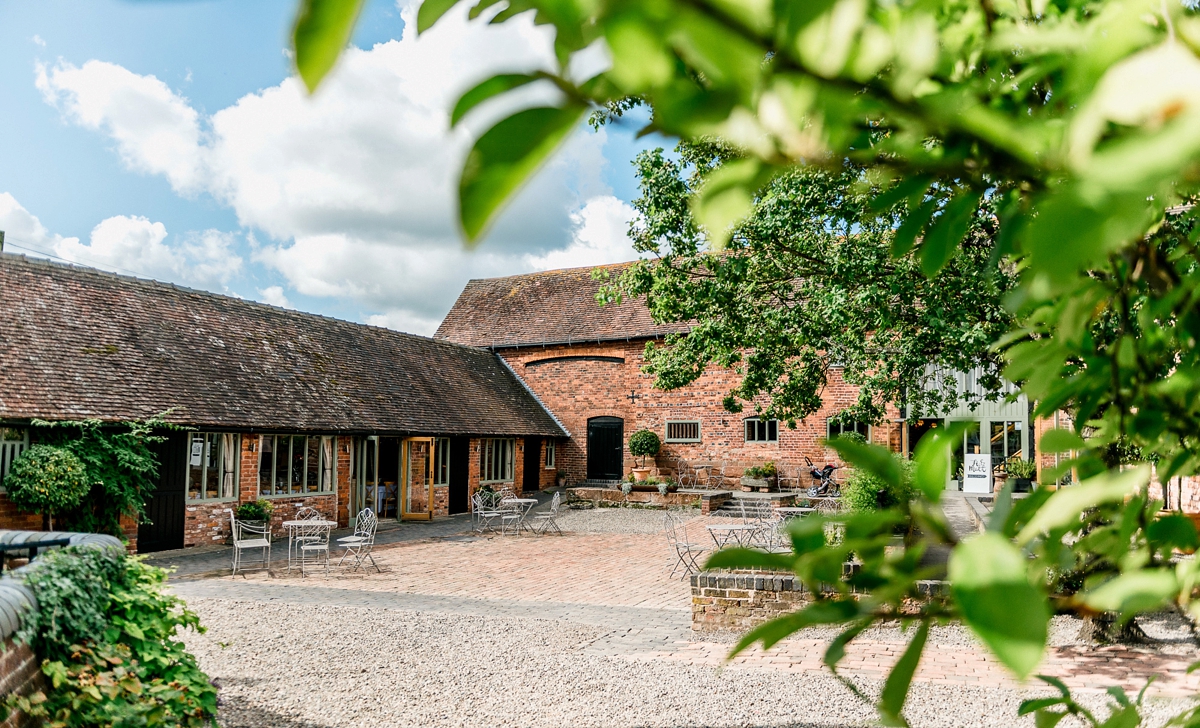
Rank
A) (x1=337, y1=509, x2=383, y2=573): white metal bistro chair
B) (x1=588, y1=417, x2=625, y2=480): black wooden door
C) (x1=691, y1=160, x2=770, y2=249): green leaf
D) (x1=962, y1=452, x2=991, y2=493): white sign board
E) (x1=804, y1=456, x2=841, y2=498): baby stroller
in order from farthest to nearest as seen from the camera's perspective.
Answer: (x1=588, y1=417, x2=625, y2=480): black wooden door
(x1=962, y1=452, x2=991, y2=493): white sign board
(x1=804, y1=456, x2=841, y2=498): baby stroller
(x1=337, y1=509, x2=383, y2=573): white metal bistro chair
(x1=691, y1=160, x2=770, y2=249): green leaf

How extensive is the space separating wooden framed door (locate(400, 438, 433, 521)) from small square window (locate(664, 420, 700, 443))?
8967mm

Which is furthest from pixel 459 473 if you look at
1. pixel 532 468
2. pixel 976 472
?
pixel 976 472

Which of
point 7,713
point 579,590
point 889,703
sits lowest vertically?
point 579,590

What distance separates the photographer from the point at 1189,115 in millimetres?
386

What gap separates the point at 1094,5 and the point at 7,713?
5.32 meters

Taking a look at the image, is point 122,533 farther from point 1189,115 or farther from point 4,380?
point 1189,115

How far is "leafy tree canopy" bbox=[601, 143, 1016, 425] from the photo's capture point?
845 cm

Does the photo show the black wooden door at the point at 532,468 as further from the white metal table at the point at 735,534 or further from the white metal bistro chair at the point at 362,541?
the white metal table at the point at 735,534

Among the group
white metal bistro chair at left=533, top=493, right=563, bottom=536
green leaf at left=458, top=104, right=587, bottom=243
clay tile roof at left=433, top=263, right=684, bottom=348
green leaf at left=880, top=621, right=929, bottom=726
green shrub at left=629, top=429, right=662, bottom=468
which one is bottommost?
white metal bistro chair at left=533, top=493, right=563, bottom=536

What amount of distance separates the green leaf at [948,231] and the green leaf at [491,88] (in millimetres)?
446

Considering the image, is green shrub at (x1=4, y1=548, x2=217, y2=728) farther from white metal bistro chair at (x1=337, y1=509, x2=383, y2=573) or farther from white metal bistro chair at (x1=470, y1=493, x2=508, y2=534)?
white metal bistro chair at (x1=470, y1=493, x2=508, y2=534)

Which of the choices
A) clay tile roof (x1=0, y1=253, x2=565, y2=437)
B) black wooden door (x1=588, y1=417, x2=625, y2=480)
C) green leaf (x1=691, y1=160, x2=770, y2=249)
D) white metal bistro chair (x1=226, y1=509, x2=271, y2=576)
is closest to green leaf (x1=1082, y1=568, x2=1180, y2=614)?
green leaf (x1=691, y1=160, x2=770, y2=249)

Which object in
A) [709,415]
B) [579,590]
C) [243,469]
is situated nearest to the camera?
[579,590]

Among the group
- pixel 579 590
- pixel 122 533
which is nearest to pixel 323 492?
pixel 122 533
